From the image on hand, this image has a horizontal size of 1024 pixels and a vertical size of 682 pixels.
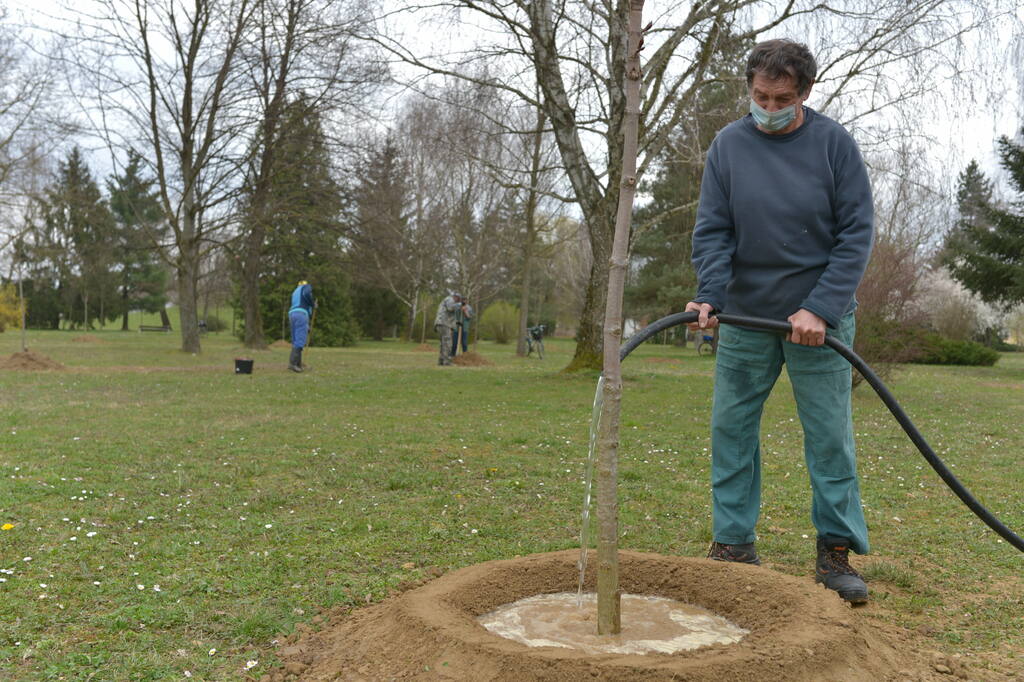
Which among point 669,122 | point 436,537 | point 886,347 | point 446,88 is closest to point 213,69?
point 446,88

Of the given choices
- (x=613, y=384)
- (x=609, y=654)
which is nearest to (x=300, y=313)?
(x=613, y=384)

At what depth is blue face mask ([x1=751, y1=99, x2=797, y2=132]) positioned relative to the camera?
3299 mm

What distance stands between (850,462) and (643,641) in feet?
4.13

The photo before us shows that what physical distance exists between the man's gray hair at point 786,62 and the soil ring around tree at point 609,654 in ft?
6.37

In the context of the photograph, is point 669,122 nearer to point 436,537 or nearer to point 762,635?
point 436,537

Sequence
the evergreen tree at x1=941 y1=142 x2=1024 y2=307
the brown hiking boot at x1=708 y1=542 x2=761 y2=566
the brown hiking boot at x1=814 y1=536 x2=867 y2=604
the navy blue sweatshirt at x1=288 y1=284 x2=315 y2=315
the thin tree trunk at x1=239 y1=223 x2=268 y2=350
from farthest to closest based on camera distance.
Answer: the thin tree trunk at x1=239 y1=223 x2=268 y2=350, the evergreen tree at x1=941 y1=142 x2=1024 y2=307, the navy blue sweatshirt at x1=288 y1=284 x2=315 y2=315, the brown hiking boot at x1=708 y1=542 x2=761 y2=566, the brown hiking boot at x1=814 y1=536 x2=867 y2=604

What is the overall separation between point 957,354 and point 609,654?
96.5ft

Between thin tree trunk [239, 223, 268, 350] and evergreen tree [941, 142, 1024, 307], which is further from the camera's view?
thin tree trunk [239, 223, 268, 350]

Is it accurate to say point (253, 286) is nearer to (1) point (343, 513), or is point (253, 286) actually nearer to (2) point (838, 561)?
(1) point (343, 513)

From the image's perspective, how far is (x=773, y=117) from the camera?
3324 millimetres

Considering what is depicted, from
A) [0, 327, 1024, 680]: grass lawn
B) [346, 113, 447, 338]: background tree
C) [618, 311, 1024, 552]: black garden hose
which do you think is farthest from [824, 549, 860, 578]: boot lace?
[346, 113, 447, 338]: background tree

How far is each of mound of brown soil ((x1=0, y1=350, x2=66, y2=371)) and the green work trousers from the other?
636 inches

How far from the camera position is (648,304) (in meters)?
35.9

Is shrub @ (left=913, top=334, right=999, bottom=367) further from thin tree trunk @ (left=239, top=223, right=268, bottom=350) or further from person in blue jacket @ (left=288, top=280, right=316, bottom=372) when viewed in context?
thin tree trunk @ (left=239, top=223, right=268, bottom=350)
